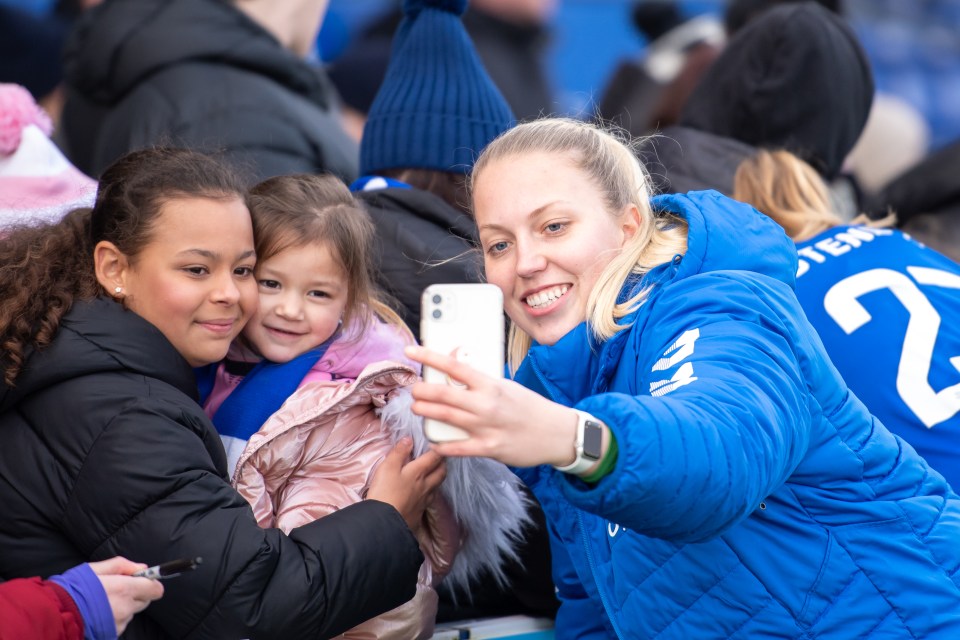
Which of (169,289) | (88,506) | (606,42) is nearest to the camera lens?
(88,506)

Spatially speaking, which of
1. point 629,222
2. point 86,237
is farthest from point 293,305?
point 629,222

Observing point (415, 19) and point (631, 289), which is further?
point (415, 19)

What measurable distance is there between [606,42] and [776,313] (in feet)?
20.3

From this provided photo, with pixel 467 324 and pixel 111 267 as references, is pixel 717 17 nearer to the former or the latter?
pixel 111 267

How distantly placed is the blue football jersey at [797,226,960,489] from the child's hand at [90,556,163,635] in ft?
5.82

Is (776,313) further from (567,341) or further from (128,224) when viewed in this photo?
(128,224)

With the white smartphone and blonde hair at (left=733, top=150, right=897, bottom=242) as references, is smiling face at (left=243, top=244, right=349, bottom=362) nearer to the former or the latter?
the white smartphone

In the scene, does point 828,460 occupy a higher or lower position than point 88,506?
higher

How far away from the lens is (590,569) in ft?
7.83

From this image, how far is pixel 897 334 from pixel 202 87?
2256 mm

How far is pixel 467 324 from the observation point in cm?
174

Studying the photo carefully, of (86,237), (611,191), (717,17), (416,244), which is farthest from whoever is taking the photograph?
(717,17)

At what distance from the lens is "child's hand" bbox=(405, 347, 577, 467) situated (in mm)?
1513

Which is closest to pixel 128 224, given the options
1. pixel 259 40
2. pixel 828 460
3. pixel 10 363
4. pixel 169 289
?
pixel 169 289
